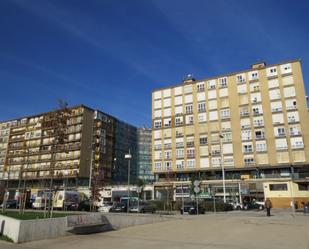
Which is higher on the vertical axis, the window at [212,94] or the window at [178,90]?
the window at [178,90]

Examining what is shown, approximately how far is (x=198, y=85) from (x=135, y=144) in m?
42.1

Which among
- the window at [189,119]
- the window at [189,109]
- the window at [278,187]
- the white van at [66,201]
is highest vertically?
the window at [189,109]

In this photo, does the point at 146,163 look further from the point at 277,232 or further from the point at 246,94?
the point at 277,232

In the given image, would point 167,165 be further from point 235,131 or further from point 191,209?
point 191,209

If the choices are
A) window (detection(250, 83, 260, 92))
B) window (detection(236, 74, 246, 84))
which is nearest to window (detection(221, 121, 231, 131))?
window (detection(250, 83, 260, 92))

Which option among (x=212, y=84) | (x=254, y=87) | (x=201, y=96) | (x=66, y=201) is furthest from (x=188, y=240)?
(x=212, y=84)

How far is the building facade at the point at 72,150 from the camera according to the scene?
271 ft

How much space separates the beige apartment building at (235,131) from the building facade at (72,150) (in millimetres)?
18823

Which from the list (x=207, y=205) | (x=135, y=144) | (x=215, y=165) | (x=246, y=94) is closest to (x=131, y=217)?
(x=207, y=205)

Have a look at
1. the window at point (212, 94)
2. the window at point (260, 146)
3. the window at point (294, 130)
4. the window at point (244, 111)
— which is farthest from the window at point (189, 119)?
the window at point (294, 130)

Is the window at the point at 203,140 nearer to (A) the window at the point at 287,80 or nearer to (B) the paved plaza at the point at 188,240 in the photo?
(A) the window at the point at 287,80

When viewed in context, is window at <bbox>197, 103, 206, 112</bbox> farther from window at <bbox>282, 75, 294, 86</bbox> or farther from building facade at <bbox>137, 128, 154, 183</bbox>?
building facade at <bbox>137, 128, 154, 183</bbox>

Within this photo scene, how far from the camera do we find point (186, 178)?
69.8m

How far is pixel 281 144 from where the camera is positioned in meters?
61.9
